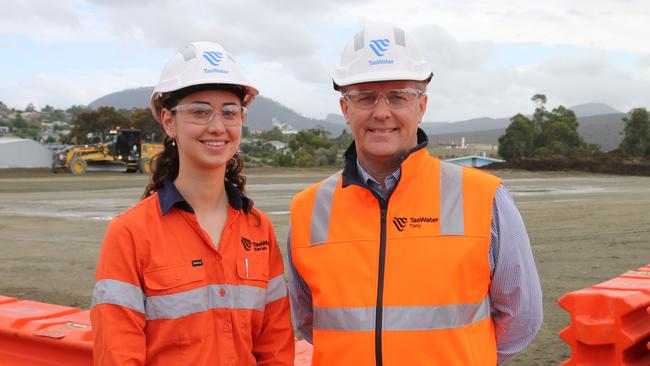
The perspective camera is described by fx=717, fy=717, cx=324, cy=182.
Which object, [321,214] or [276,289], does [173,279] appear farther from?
[321,214]

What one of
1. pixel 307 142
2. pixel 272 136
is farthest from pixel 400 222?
pixel 272 136

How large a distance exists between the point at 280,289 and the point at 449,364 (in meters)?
0.75

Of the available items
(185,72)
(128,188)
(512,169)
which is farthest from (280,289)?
(512,169)

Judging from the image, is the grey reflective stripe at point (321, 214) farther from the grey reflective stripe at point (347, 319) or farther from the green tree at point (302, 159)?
the green tree at point (302, 159)

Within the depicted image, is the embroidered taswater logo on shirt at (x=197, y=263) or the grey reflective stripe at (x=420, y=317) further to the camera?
the embroidered taswater logo on shirt at (x=197, y=263)

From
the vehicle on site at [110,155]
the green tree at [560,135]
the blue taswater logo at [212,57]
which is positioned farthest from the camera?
the green tree at [560,135]

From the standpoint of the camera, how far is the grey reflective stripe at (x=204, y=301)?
2.54m

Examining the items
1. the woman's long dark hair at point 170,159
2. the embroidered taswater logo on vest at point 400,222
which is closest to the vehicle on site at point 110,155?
the woman's long dark hair at point 170,159

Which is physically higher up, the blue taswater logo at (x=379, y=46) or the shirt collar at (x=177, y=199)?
the blue taswater logo at (x=379, y=46)

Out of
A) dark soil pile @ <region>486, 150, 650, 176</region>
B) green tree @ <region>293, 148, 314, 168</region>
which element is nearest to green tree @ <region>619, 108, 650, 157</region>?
dark soil pile @ <region>486, 150, 650, 176</region>

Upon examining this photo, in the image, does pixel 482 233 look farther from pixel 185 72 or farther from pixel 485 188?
pixel 185 72

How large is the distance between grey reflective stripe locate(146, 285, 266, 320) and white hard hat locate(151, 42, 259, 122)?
771 mm

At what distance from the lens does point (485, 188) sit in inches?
103

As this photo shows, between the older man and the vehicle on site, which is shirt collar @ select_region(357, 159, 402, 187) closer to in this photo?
the older man
